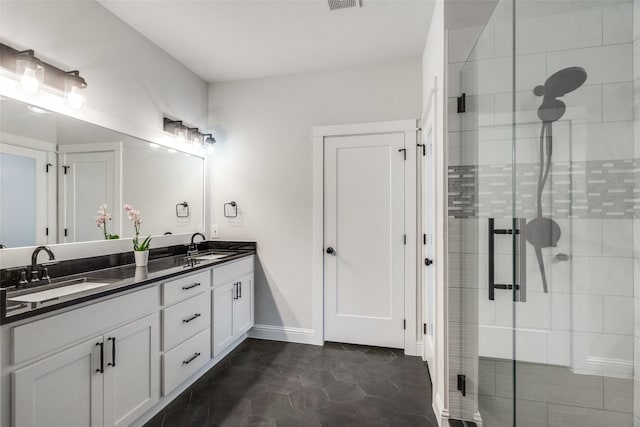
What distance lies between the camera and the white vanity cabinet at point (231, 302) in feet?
8.02

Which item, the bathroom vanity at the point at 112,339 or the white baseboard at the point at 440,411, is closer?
the bathroom vanity at the point at 112,339

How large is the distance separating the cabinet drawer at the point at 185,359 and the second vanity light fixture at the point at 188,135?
5.83 feet

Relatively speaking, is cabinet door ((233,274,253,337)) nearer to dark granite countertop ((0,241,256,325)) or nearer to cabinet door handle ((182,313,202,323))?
dark granite countertop ((0,241,256,325))

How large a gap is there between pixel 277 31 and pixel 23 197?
2021mm

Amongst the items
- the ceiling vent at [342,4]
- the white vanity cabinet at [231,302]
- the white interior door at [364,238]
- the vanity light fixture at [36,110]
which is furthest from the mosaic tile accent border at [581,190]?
the vanity light fixture at [36,110]

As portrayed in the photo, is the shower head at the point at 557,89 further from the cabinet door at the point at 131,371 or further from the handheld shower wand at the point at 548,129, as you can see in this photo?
the cabinet door at the point at 131,371

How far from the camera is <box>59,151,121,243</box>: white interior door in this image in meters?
1.86

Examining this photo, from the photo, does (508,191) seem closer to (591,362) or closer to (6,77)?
(591,362)

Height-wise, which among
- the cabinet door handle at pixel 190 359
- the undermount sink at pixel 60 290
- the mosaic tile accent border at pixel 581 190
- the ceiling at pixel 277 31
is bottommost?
the cabinet door handle at pixel 190 359

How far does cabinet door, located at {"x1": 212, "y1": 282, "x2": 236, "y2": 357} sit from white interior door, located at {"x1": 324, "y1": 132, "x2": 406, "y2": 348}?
91 centimetres

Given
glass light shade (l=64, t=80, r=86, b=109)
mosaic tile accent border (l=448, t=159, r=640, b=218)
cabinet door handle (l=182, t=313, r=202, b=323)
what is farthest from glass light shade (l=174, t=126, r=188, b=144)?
mosaic tile accent border (l=448, t=159, r=640, b=218)

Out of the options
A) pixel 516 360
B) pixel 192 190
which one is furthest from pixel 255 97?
pixel 516 360

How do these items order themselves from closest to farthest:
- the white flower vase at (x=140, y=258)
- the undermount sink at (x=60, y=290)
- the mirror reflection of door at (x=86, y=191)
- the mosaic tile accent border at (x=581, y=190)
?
the mosaic tile accent border at (x=581, y=190)
the undermount sink at (x=60, y=290)
the mirror reflection of door at (x=86, y=191)
the white flower vase at (x=140, y=258)

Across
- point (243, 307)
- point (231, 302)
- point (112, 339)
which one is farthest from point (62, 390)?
point (243, 307)
